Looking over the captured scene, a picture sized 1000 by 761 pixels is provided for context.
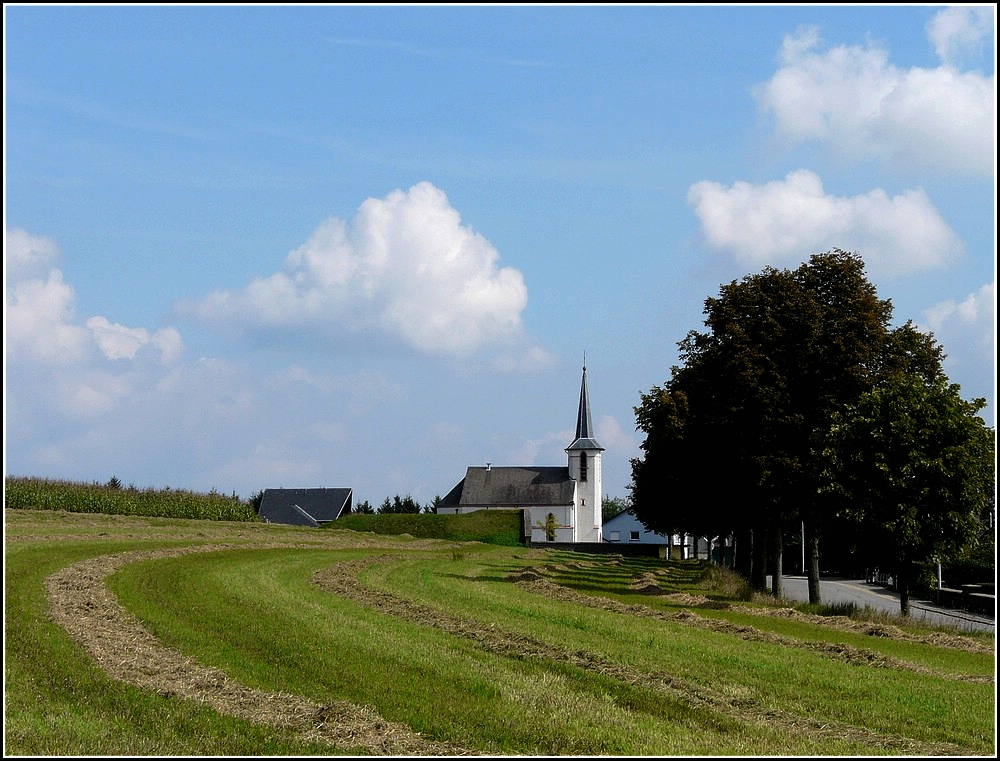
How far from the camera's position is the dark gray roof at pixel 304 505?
128 m

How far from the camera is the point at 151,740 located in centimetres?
1084

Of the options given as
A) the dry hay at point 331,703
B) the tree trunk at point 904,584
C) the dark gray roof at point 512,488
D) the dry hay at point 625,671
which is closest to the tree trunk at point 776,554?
the tree trunk at point 904,584

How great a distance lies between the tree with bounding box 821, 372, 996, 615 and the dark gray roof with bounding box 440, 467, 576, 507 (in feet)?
339

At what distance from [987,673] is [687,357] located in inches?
985

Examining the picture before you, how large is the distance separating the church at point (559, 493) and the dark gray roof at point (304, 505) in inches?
626

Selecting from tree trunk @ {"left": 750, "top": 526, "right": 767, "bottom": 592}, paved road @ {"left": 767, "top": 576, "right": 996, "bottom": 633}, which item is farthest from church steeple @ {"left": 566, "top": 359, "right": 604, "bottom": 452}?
tree trunk @ {"left": 750, "top": 526, "right": 767, "bottom": 592}

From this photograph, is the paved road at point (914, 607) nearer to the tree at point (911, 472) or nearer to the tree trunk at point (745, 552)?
the tree trunk at point (745, 552)

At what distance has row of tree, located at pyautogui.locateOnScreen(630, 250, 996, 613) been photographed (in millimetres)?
30266

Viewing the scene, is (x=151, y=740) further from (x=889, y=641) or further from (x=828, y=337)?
(x=828, y=337)

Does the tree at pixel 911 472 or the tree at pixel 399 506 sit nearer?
the tree at pixel 911 472

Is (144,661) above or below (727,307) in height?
below

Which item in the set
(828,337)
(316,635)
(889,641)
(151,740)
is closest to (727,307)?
(828,337)

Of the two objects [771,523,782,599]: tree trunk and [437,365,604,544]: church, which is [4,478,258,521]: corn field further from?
[437,365,604,544]: church

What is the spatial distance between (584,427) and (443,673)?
4705 inches
